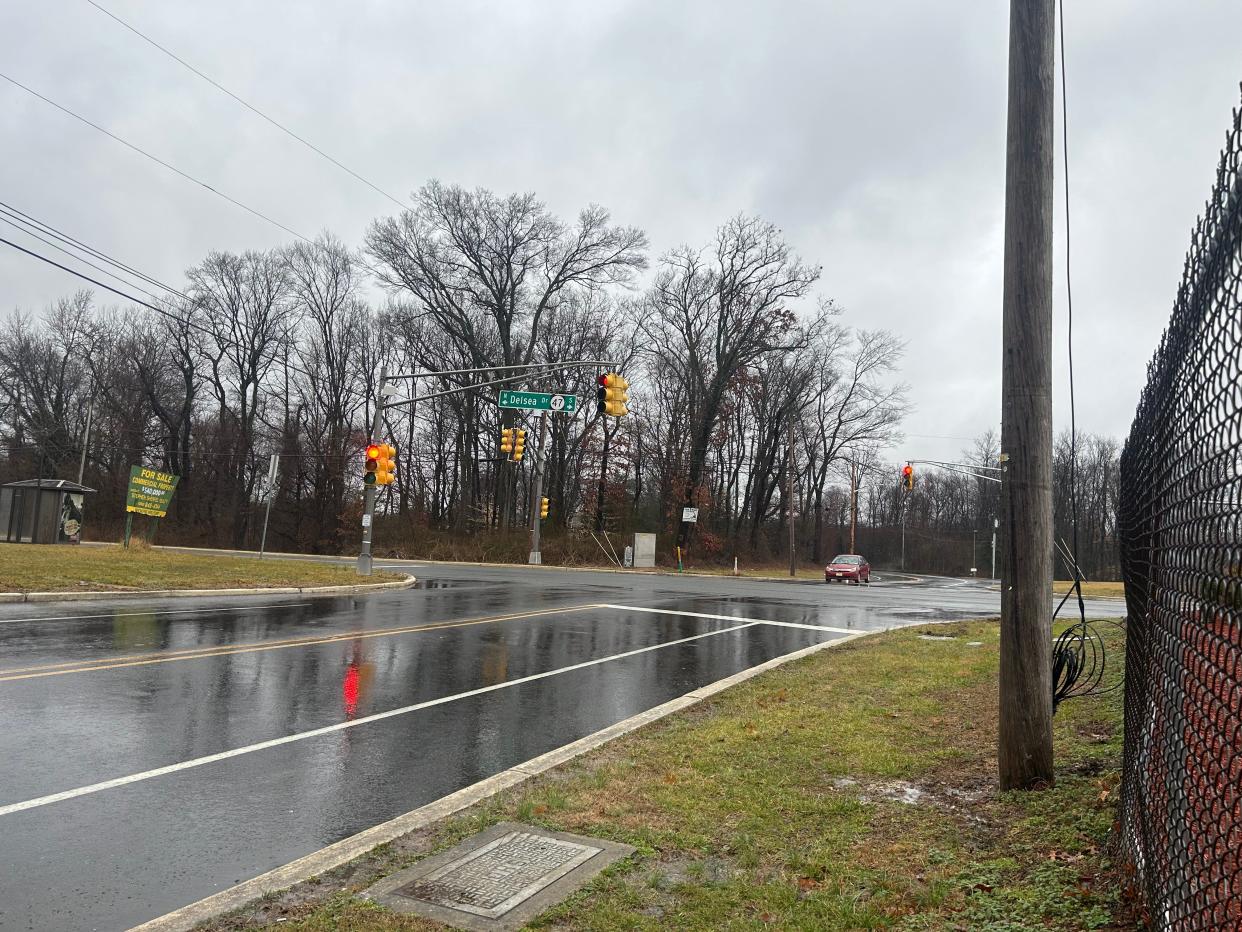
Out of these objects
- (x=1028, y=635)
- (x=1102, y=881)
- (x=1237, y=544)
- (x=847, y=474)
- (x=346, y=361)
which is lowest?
(x=1102, y=881)

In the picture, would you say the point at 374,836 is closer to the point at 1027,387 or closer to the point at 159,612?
the point at 1027,387

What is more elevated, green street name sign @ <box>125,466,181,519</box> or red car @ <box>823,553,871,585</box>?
green street name sign @ <box>125,466,181,519</box>

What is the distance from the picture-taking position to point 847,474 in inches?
2625

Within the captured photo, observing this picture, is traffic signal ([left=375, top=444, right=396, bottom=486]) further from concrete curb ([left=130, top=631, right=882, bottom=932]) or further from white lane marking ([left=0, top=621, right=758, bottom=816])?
concrete curb ([left=130, top=631, right=882, bottom=932])

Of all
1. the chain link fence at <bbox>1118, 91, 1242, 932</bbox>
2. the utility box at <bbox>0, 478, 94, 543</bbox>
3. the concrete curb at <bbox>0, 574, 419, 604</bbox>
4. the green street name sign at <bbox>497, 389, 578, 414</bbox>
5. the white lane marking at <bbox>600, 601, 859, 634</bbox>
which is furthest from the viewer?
the utility box at <bbox>0, 478, 94, 543</bbox>

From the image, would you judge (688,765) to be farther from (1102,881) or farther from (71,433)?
(71,433)

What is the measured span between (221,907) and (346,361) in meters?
55.5

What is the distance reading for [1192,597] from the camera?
3020 mm

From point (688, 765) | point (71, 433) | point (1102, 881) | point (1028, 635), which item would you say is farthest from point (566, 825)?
point (71, 433)

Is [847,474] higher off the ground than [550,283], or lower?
lower

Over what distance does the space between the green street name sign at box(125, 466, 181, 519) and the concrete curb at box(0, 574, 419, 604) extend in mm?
10809

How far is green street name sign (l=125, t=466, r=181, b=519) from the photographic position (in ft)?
92.9

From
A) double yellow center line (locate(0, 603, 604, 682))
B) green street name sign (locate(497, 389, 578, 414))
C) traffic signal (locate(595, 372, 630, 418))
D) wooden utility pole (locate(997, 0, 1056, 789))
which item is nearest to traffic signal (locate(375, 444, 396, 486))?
green street name sign (locate(497, 389, 578, 414))

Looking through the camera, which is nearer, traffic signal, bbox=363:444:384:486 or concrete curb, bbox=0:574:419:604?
concrete curb, bbox=0:574:419:604
